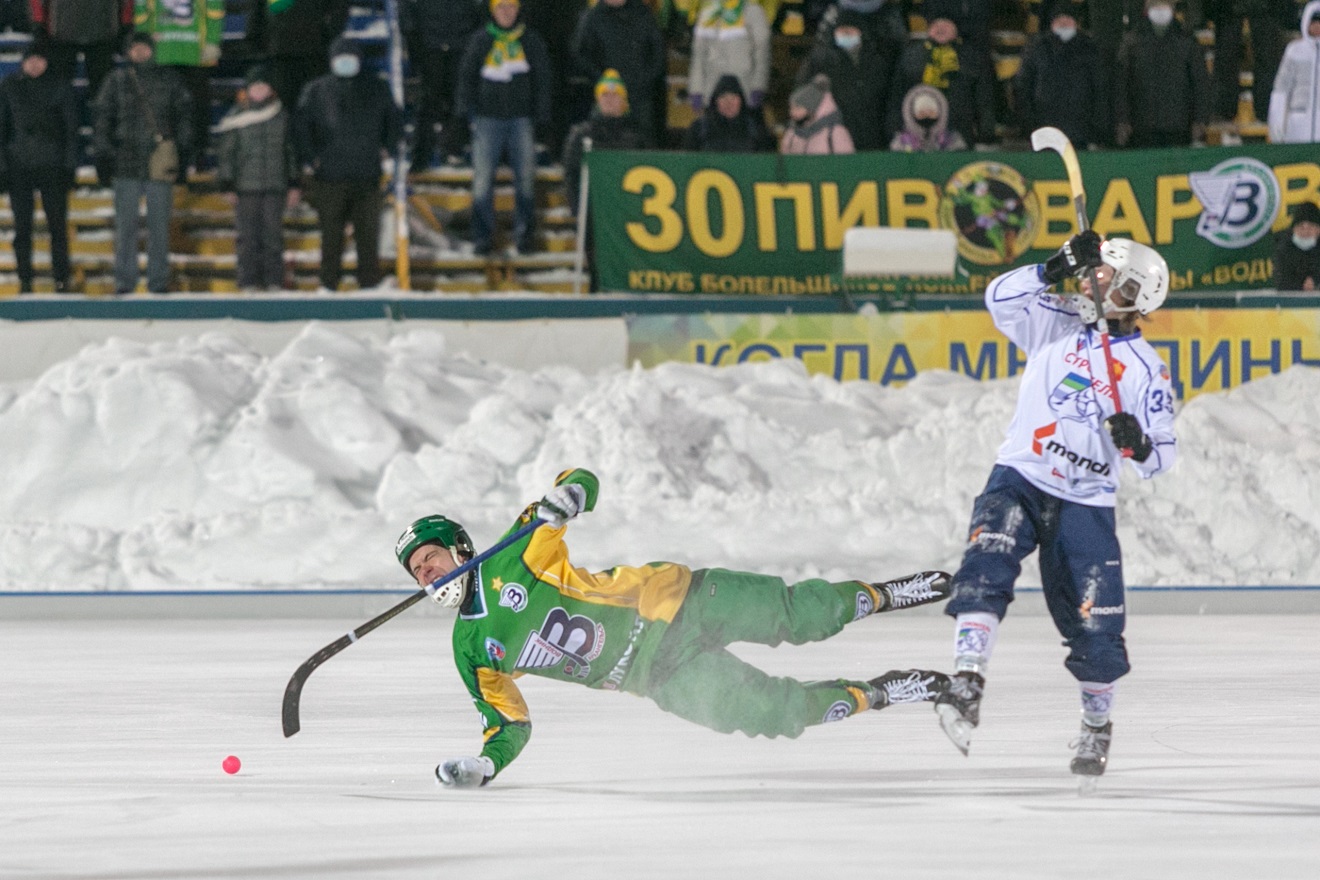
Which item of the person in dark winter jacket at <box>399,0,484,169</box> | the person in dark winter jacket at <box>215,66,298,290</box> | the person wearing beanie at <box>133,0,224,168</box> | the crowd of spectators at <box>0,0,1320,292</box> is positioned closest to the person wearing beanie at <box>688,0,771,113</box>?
the crowd of spectators at <box>0,0,1320,292</box>

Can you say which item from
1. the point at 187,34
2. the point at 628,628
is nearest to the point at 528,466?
the point at 187,34

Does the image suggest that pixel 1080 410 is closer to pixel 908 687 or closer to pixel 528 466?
pixel 908 687

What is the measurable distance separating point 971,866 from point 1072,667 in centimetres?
161

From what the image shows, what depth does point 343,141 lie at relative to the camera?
15039 mm

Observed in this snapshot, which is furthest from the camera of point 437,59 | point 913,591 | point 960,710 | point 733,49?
point 437,59

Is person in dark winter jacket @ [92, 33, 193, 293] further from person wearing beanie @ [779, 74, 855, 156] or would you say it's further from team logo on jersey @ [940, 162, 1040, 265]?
team logo on jersey @ [940, 162, 1040, 265]

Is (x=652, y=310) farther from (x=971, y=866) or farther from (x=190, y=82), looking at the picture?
(x=971, y=866)

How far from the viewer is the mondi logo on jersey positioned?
14.6 meters

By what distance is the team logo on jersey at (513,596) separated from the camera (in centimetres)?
595

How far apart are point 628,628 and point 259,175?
9852mm

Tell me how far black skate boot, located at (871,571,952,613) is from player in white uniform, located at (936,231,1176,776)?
12.1 inches

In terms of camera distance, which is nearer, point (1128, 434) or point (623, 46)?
point (1128, 434)

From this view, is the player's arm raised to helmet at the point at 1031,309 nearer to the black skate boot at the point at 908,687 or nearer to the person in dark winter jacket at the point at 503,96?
the black skate boot at the point at 908,687

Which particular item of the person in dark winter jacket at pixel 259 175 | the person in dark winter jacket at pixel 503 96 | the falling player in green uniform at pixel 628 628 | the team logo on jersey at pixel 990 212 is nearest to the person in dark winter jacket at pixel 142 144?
the person in dark winter jacket at pixel 259 175
